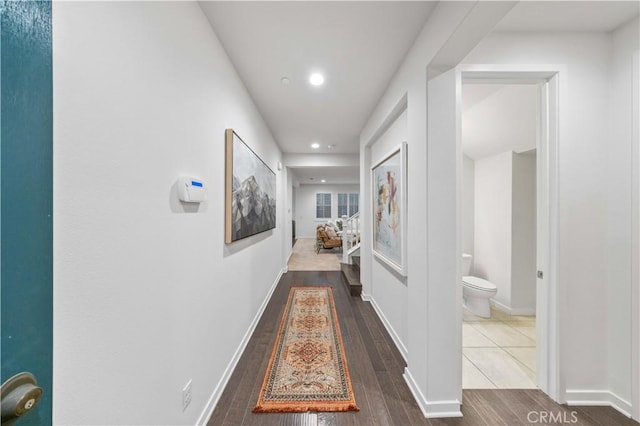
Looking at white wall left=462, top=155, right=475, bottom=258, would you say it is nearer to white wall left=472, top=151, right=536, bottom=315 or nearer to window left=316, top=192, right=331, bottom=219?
white wall left=472, top=151, right=536, bottom=315

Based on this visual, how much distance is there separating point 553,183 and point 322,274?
3854mm

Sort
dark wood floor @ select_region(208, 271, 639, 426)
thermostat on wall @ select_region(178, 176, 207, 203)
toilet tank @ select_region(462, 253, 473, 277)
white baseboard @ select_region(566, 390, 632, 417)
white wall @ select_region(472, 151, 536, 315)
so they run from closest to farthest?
thermostat on wall @ select_region(178, 176, 207, 203)
dark wood floor @ select_region(208, 271, 639, 426)
white baseboard @ select_region(566, 390, 632, 417)
white wall @ select_region(472, 151, 536, 315)
toilet tank @ select_region(462, 253, 473, 277)

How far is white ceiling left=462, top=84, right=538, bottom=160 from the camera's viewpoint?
2344 millimetres

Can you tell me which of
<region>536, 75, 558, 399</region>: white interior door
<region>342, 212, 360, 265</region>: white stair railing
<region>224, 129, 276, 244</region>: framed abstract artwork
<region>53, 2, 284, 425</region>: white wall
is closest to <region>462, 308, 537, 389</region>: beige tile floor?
<region>536, 75, 558, 399</region>: white interior door

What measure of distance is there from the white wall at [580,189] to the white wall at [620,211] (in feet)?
0.07

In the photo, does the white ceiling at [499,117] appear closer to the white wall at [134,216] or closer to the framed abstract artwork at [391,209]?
the framed abstract artwork at [391,209]

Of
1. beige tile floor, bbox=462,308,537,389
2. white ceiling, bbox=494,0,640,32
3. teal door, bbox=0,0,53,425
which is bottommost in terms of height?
beige tile floor, bbox=462,308,537,389

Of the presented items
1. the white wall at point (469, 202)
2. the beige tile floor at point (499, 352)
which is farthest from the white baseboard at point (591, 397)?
the white wall at point (469, 202)

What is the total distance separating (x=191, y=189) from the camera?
1248mm

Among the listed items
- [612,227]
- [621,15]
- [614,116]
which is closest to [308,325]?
[612,227]

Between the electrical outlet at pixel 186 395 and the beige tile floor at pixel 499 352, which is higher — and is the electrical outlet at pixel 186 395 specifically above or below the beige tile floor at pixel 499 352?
above

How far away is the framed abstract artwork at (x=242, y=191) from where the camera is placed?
1.80 m

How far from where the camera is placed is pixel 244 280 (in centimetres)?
227

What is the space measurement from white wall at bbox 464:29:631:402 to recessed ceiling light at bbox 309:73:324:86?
1.16 m
